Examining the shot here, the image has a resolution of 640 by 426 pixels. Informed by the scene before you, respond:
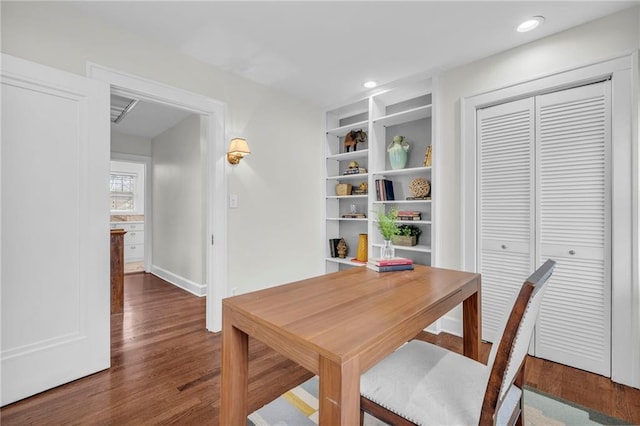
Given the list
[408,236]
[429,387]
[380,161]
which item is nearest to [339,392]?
[429,387]

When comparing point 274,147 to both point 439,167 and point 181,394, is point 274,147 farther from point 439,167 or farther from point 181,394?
point 181,394

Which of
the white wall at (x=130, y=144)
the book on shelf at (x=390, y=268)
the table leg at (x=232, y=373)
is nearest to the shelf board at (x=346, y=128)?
the book on shelf at (x=390, y=268)

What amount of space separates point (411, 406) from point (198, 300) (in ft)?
11.1

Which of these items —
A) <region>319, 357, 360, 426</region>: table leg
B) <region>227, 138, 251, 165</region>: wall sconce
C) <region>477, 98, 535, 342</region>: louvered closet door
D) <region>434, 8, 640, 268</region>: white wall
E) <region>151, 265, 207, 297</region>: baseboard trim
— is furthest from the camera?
<region>151, 265, 207, 297</region>: baseboard trim

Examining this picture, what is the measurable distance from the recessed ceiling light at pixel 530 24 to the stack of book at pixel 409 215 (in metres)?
1.68

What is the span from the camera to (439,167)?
9.22 feet

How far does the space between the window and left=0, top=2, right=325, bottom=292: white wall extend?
5471 mm

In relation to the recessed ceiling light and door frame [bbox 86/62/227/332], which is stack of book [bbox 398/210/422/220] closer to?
the recessed ceiling light

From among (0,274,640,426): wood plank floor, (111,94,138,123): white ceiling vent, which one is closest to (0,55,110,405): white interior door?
(0,274,640,426): wood plank floor

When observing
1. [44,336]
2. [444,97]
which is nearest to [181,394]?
[44,336]

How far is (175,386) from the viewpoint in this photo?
1.90 metres

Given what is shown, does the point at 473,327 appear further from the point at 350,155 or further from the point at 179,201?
the point at 179,201

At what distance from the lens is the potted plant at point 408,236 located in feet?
10.1

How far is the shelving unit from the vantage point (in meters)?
3.04
